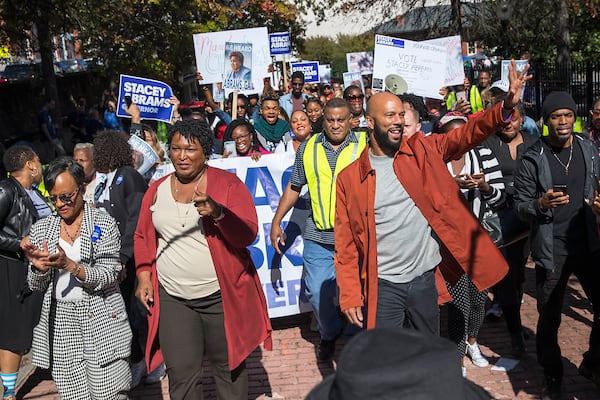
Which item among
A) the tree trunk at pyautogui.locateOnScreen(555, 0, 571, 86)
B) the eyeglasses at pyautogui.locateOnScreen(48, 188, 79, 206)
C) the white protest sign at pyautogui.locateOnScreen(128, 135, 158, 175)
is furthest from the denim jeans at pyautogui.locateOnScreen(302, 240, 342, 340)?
the tree trunk at pyautogui.locateOnScreen(555, 0, 571, 86)

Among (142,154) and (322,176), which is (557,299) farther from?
(142,154)

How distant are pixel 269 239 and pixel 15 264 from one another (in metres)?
2.26

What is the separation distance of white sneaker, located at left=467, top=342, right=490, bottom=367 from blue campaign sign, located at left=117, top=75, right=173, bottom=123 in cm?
418

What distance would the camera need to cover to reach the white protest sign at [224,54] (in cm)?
1019

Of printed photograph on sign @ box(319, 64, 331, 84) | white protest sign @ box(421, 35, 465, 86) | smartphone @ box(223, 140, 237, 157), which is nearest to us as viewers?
smartphone @ box(223, 140, 237, 157)

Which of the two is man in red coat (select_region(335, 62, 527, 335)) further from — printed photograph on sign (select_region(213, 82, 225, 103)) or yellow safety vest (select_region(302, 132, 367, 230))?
printed photograph on sign (select_region(213, 82, 225, 103))

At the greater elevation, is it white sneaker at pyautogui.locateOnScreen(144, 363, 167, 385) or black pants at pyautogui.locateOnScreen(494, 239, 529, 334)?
black pants at pyautogui.locateOnScreen(494, 239, 529, 334)

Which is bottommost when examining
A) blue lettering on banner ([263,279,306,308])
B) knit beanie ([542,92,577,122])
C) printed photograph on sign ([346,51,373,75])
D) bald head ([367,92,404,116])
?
blue lettering on banner ([263,279,306,308])

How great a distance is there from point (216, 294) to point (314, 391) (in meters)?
2.50

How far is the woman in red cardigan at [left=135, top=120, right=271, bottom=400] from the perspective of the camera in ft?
13.7

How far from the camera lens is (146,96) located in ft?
25.3

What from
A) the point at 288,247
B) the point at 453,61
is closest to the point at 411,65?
the point at 453,61

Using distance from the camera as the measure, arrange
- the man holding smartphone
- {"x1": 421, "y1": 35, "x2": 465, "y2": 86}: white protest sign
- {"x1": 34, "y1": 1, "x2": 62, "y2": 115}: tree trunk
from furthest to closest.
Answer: {"x1": 34, "y1": 1, "x2": 62, "y2": 115}: tree trunk < {"x1": 421, "y1": 35, "x2": 465, "y2": 86}: white protest sign < the man holding smartphone

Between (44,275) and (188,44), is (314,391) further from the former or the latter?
(188,44)
